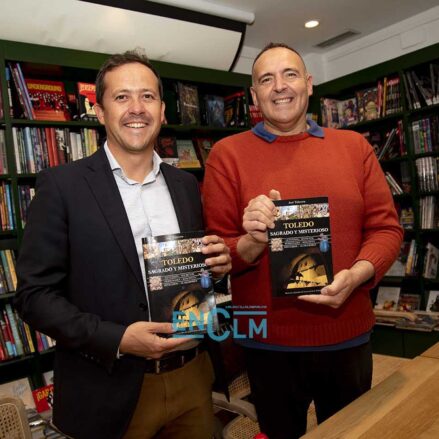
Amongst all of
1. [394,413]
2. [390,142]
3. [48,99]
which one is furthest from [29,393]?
[390,142]

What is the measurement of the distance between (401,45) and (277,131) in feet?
12.3

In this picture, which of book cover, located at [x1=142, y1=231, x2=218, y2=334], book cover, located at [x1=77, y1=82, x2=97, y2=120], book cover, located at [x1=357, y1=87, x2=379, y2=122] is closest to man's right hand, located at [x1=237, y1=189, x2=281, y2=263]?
book cover, located at [x1=142, y1=231, x2=218, y2=334]

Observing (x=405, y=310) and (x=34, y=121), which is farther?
(x=405, y=310)

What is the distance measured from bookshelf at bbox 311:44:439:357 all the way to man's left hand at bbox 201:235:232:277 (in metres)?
2.97

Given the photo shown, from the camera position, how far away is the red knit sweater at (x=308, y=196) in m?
1.44

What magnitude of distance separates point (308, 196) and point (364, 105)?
3.39m

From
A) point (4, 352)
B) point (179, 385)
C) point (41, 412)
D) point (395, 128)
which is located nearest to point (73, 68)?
point (4, 352)

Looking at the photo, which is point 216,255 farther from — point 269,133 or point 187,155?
point 187,155

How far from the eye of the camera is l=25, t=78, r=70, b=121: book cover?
2.98 meters

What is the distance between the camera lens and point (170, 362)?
51.4 inches

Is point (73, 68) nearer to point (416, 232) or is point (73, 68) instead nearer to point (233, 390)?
point (233, 390)

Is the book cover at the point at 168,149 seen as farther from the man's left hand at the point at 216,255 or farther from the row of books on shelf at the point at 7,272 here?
the man's left hand at the point at 216,255

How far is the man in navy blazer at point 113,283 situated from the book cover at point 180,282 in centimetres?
4

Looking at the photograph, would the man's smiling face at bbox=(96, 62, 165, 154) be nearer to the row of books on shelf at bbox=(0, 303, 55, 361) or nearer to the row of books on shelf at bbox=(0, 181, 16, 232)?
the row of books on shelf at bbox=(0, 181, 16, 232)
